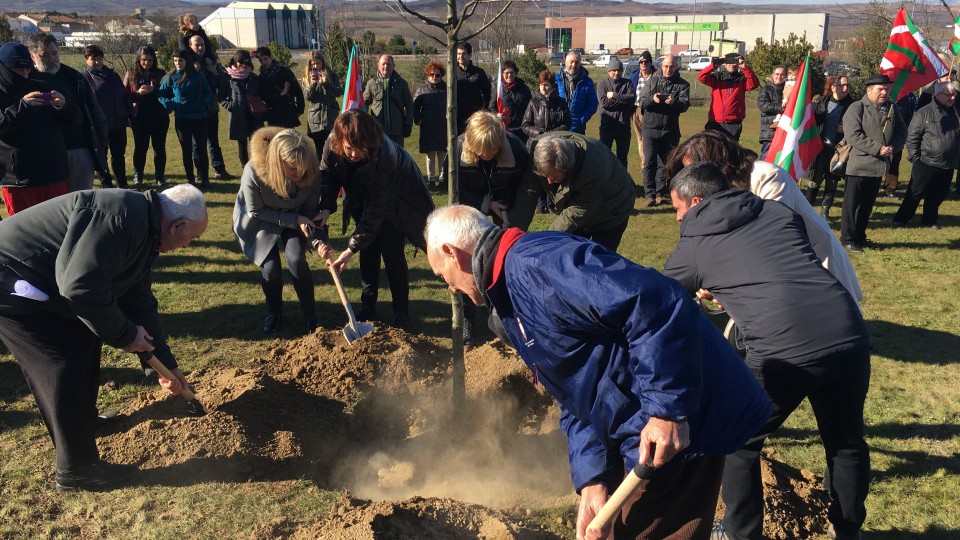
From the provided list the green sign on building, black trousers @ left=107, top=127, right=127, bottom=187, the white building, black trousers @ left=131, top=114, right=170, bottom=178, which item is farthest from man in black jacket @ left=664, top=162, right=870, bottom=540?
the green sign on building

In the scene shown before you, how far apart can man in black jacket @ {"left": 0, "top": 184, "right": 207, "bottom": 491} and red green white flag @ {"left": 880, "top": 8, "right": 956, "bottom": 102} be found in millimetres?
9686

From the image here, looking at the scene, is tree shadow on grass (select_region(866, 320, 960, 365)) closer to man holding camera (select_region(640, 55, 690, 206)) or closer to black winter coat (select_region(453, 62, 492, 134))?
man holding camera (select_region(640, 55, 690, 206))

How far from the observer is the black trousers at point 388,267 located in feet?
21.5

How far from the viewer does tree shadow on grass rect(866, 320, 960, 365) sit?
6.26m

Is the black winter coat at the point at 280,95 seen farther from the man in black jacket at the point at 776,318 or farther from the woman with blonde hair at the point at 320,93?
the man in black jacket at the point at 776,318

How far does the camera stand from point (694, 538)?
283cm

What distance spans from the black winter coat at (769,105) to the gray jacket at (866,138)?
1999mm

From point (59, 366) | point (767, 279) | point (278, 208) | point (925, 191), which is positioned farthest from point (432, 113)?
point (767, 279)

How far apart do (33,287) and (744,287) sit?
137 inches

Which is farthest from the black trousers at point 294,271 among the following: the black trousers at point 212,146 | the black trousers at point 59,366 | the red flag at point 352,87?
the black trousers at point 212,146

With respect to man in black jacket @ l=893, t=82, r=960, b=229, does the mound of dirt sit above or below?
below

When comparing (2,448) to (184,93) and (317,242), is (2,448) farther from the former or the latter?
(184,93)

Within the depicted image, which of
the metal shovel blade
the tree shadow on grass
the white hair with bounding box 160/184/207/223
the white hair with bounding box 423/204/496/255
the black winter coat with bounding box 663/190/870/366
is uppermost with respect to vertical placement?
the white hair with bounding box 423/204/496/255

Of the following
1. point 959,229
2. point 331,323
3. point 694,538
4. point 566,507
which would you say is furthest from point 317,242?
point 959,229
